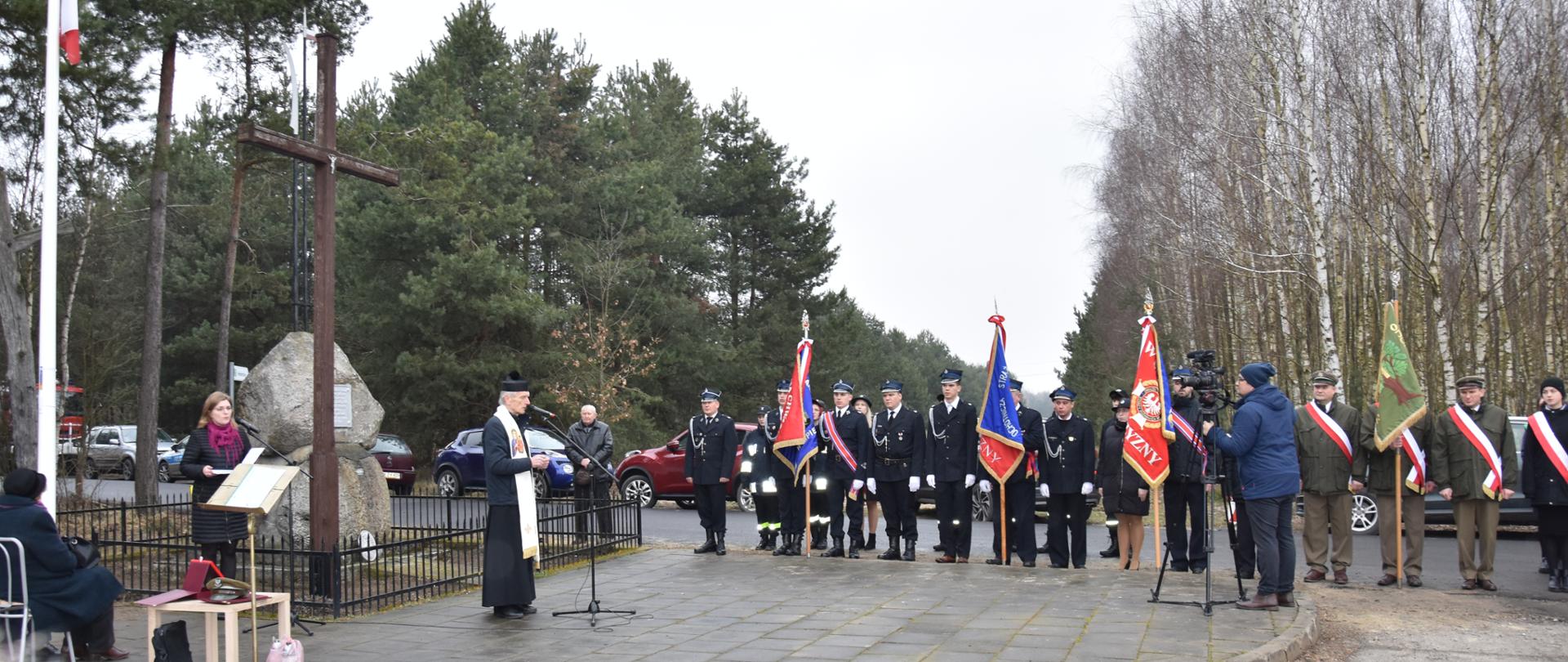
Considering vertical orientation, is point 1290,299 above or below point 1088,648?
above

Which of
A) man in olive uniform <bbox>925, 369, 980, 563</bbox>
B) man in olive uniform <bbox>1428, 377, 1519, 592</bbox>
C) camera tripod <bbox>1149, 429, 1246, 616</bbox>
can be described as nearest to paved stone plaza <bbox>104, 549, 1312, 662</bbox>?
camera tripod <bbox>1149, 429, 1246, 616</bbox>

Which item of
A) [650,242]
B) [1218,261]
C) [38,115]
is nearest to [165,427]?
[650,242]

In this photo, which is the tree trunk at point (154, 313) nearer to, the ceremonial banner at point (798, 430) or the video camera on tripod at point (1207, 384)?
the ceremonial banner at point (798, 430)

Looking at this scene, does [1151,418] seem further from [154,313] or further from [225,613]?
[154,313]

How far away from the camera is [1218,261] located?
85.3ft

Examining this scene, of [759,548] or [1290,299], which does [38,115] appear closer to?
[759,548]

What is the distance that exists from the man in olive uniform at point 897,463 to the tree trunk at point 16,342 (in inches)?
350

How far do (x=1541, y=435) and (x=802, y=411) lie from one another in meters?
6.88

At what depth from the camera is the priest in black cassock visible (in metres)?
8.56

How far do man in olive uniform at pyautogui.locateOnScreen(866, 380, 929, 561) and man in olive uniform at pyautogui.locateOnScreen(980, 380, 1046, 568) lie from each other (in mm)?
A: 747

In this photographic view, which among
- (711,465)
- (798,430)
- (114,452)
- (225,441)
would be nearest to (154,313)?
(711,465)

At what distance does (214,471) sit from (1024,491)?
23.9 ft

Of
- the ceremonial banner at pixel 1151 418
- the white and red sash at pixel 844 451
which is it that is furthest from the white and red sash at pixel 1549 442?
the white and red sash at pixel 844 451

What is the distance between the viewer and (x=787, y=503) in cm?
1292
